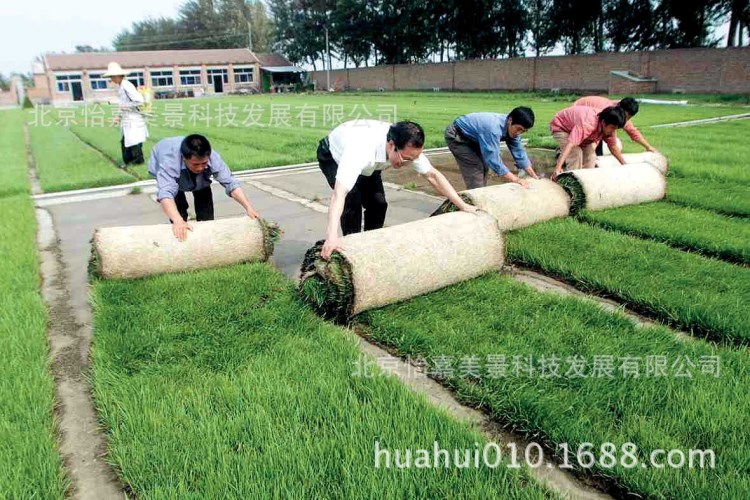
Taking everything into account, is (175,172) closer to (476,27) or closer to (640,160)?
(640,160)

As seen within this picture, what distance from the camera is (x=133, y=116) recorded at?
10.1 m

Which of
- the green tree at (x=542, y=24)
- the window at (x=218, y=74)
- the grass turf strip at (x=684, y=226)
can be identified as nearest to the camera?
the grass turf strip at (x=684, y=226)

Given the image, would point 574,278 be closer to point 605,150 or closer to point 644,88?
point 605,150

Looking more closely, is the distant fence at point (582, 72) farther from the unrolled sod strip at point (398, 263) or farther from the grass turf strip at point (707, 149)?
the unrolled sod strip at point (398, 263)

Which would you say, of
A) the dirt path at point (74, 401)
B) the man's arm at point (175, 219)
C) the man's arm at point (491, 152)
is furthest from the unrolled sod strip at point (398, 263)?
the dirt path at point (74, 401)

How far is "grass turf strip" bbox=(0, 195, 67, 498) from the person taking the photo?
A: 7.53 ft

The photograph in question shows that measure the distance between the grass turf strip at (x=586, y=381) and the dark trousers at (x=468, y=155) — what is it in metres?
2.27

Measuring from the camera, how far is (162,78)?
189ft

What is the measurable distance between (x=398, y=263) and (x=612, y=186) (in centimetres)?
364

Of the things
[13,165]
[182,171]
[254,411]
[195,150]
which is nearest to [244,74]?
[13,165]

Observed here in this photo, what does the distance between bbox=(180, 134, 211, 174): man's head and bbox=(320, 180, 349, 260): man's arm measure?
49.2 inches

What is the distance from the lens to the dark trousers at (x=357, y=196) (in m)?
4.71

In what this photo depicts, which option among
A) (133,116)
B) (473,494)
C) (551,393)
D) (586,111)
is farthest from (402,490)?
(133,116)

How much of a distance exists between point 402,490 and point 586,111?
558 centimetres
